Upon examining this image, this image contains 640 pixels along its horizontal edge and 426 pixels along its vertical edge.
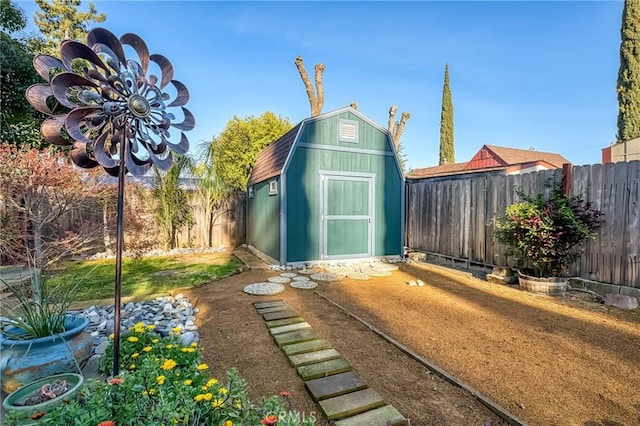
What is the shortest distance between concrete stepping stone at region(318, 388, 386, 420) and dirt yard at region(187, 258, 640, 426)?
7 centimetres

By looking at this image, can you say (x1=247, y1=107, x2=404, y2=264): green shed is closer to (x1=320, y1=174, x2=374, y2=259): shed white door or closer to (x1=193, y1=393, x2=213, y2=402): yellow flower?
(x1=320, y1=174, x2=374, y2=259): shed white door

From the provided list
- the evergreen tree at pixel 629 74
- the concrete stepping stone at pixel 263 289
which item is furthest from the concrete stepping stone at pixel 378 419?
the evergreen tree at pixel 629 74

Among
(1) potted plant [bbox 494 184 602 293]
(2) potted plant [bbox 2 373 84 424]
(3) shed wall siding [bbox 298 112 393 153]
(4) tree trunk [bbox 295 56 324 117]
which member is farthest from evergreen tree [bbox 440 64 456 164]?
(2) potted plant [bbox 2 373 84 424]

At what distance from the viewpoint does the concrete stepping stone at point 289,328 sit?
2814 mm

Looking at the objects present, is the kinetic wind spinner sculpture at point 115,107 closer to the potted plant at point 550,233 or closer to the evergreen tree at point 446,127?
the potted plant at point 550,233

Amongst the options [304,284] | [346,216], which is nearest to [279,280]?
[304,284]

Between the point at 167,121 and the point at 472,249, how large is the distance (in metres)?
5.76

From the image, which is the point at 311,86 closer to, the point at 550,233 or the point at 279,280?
the point at 279,280

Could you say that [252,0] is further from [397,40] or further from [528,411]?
[528,411]

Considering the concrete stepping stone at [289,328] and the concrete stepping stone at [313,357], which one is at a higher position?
the concrete stepping stone at [313,357]

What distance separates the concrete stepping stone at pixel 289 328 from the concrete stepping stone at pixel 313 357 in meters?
0.50

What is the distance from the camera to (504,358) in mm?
2381

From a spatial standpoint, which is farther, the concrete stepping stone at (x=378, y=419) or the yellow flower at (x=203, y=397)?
the concrete stepping stone at (x=378, y=419)

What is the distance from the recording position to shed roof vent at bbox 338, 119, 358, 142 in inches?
245
